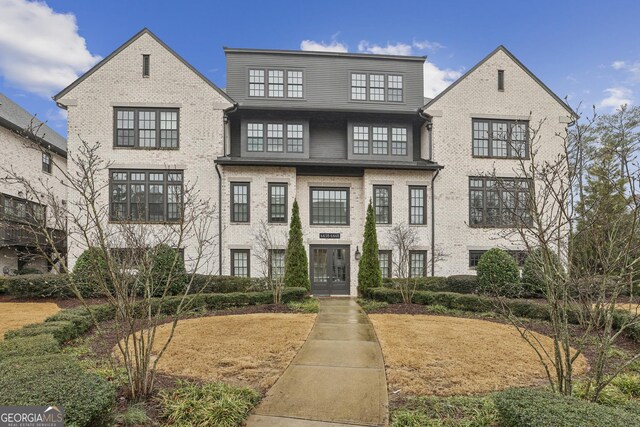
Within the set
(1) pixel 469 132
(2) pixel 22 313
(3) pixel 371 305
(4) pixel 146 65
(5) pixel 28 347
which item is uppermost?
(4) pixel 146 65

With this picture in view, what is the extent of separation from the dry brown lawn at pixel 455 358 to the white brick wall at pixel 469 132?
311 inches

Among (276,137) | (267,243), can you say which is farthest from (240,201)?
(276,137)

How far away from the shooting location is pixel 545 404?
A: 3.64m

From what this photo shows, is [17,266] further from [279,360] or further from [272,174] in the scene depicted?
[279,360]

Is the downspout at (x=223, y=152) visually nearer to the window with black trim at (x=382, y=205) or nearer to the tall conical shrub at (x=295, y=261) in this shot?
the tall conical shrub at (x=295, y=261)

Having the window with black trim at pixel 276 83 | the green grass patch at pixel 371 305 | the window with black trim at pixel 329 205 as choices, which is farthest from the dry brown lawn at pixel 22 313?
the window with black trim at pixel 276 83

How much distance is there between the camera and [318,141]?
62.3 ft

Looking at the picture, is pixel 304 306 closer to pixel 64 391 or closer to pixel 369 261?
pixel 369 261

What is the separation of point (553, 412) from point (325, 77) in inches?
722

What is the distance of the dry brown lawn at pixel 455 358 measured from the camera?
19.5 feet

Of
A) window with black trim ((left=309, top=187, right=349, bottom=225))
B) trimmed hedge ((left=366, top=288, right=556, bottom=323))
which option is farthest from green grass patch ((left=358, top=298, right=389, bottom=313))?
window with black trim ((left=309, top=187, right=349, bottom=225))

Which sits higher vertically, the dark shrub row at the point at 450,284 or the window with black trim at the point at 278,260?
the window with black trim at the point at 278,260

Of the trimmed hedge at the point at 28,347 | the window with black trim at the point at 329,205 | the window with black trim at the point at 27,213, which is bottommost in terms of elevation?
the trimmed hedge at the point at 28,347

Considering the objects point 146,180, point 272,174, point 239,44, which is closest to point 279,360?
point 272,174
